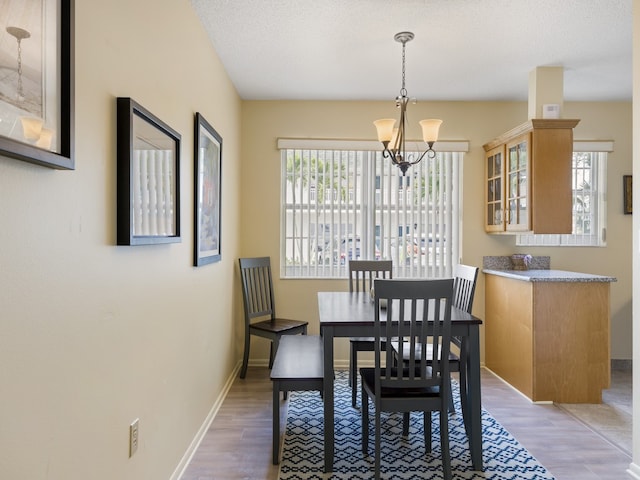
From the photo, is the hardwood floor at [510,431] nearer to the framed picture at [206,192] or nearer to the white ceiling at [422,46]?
the framed picture at [206,192]

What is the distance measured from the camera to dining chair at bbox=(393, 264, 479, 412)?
2.45m

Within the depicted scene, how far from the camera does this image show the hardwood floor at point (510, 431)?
2.22 metres

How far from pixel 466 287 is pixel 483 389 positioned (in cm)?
111

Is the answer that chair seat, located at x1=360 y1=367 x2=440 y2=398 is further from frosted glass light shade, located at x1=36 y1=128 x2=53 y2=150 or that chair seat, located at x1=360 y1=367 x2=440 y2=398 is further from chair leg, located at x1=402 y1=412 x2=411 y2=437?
frosted glass light shade, located at x1=36 y1=128 x2=53 y2=150

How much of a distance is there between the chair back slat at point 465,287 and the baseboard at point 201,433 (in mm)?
1834

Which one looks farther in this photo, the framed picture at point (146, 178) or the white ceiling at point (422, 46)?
the white ceiling at point (422, 46)

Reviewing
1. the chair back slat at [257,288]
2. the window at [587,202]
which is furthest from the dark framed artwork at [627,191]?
the chair back slat at [257,288]

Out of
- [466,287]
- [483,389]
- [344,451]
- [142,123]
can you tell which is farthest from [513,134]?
[142,123]

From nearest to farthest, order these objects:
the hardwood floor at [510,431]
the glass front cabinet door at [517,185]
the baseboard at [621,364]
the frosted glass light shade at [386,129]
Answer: the hardwood floor at [510,431] → the frosted glass light shade at [386,129] → the glass front cabinet door at [517,185] → the baseboard at [621,364]

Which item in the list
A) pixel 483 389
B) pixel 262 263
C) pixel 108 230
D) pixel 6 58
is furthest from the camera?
pixel 262 263

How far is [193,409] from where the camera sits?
2.43 m

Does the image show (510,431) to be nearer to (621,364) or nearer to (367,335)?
(367,335)

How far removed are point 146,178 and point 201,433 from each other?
5.45 feet

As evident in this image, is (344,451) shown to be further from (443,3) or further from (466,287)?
(443,3)
